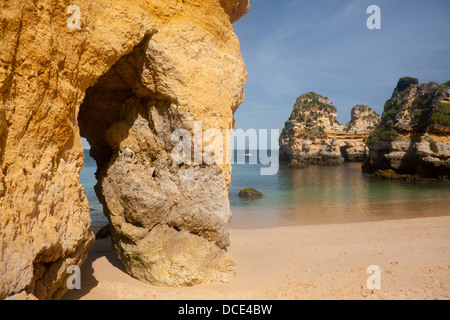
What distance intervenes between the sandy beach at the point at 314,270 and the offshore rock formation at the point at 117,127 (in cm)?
45

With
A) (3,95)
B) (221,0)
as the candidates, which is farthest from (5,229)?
(221,0)

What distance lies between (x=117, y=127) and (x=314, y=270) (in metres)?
5.27

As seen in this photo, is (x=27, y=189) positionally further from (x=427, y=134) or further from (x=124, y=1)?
(x=427, y=134)

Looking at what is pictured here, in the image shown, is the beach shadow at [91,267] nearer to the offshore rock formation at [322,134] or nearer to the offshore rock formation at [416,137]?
the offshore rock formation at [416,137]

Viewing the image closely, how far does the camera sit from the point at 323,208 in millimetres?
17484

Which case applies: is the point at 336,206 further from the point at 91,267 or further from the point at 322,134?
the point at 322,134

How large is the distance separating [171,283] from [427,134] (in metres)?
32.4

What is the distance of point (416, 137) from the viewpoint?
100ft

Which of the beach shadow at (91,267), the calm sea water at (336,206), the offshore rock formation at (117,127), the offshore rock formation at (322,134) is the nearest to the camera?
the offshore rock formation at (117,127)

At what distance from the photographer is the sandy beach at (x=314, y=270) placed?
5.05 meters

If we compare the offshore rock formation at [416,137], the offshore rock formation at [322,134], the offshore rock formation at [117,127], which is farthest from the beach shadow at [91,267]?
the offshore rock formation at [322,134]

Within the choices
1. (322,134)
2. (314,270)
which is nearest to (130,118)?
(314,270)

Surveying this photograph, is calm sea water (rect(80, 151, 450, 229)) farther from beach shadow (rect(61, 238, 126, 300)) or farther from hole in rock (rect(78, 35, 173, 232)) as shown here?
hole in rock (rect(78, 35, 173, 232))

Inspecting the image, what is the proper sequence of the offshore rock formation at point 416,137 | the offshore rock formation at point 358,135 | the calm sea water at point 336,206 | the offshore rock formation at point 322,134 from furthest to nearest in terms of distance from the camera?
the offshore rock formation at point 358,135 < the offshore rock formation at point 322,134 < the offshore rock formation at point 416,137 < the calm sea water at point 336,206
